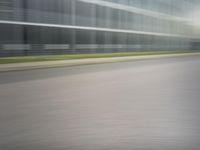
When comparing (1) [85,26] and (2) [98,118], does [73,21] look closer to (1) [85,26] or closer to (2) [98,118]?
(1) [85,26]

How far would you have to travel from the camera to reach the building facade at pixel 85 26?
26.9 m

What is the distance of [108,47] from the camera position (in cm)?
3850

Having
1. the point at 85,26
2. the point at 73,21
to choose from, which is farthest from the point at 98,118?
the point at 85,26

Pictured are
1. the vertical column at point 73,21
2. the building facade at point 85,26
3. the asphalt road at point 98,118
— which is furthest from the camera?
the vertical column at point 73,21

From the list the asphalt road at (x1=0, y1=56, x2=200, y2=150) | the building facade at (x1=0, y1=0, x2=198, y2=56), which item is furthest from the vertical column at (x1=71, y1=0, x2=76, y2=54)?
the asphalt road at (x1=0, y1=56, x2=200, y2=150)

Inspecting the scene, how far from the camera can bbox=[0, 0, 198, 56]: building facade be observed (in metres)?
26.9

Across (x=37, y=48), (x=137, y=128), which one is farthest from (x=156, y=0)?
(x=137, y=128)

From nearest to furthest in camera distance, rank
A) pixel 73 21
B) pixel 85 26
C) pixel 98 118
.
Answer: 1. pixel 98 118
2. pixel 73 21
3. pixel 85 26

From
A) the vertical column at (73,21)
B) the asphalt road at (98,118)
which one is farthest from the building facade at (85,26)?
the asphalt road at (98,118)

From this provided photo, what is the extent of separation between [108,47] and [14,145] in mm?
34209

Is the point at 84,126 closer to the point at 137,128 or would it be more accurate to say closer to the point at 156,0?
the point at 137,128

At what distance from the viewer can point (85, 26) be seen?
34.5 meters

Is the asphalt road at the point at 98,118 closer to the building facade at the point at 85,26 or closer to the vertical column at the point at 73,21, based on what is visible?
the building facade at the point at 85,26

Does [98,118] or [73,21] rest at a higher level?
[73,21]
